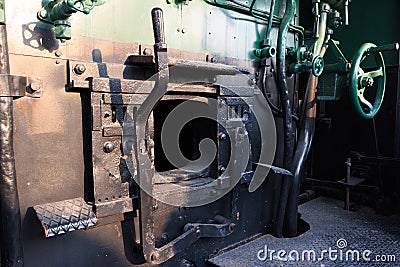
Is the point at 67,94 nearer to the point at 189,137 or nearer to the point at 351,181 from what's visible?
the point at 189,137

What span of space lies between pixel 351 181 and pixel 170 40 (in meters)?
2.23

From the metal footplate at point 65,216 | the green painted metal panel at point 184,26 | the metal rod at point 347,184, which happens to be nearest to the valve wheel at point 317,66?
the green painted metal panel at point 184,26

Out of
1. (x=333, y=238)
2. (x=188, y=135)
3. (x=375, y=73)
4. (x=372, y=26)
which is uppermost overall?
(x=372, y=26)

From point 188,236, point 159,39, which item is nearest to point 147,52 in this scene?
point 159,39

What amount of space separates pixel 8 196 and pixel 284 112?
5.97 feet

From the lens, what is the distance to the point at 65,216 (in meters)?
1.46

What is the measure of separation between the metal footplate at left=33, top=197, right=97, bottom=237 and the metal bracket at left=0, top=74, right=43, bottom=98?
1.62ft

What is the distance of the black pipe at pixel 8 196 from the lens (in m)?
1.31

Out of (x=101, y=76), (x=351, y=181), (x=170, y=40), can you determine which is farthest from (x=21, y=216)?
(x=351, y=181)

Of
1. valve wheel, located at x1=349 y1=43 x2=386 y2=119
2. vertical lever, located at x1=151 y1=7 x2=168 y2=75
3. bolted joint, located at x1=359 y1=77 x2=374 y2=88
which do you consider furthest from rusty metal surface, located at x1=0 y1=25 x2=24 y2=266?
bolted joint, located at x1=359 y1=77 x2=374 y2=88

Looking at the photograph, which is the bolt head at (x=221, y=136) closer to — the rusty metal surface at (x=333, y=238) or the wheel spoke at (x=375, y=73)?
the rusty metal surface at (x=333, y=238)

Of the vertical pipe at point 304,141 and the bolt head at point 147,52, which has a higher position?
the bolt head at point 147,52

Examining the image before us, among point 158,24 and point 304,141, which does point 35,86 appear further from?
point 304,141

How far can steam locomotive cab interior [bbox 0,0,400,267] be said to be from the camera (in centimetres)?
143
